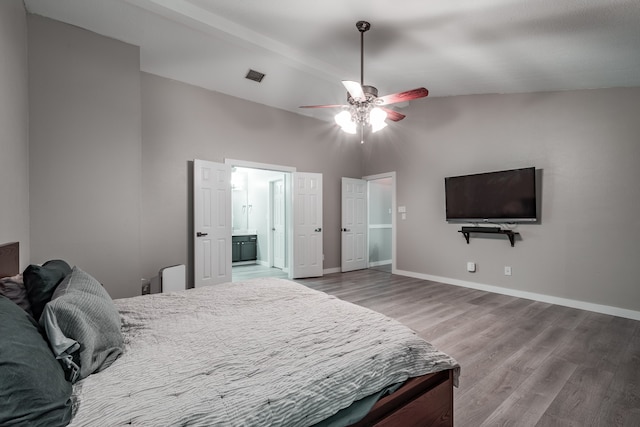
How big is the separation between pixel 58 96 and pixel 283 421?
3.78 metres

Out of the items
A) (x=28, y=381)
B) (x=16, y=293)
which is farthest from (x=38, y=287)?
(x=28, y=381)

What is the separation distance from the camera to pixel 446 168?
16.8 feet

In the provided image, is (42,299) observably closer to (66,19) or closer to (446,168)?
(66,19)

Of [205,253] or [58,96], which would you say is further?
[205,253]

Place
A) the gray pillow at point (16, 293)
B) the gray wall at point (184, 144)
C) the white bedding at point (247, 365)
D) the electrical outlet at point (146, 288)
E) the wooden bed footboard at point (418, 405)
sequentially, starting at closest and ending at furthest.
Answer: the white bedding at point (247, 365) → the wooden bed footboard at point (418, 405) → the gray pillow at point (16, 293) → the electrical outlet at point (146, 288) → the gray wall at point (184, 144)

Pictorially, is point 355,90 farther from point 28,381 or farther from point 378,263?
point 378,263

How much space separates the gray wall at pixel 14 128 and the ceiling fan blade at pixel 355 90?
255 cm

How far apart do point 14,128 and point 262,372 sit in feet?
9.28

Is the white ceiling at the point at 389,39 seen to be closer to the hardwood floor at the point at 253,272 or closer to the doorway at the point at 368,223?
the doorway at the point at 368,223

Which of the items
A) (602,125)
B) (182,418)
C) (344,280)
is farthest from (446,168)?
(182,418)

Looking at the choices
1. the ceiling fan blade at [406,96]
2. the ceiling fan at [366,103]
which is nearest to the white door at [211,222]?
the ceiling fan at [366,103]

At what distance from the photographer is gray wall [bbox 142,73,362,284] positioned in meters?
4.03

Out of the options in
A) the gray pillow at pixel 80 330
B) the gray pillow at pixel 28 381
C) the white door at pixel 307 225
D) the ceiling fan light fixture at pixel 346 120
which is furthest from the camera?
the white door at pixel 307 225

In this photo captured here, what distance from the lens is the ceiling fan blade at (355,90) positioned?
266 cm
